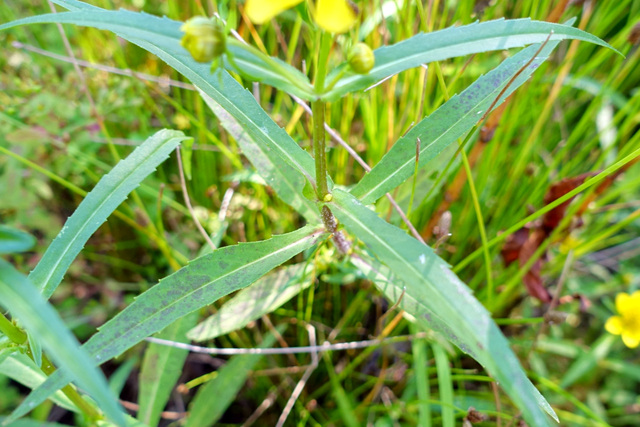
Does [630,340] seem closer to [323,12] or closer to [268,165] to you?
[268,165]

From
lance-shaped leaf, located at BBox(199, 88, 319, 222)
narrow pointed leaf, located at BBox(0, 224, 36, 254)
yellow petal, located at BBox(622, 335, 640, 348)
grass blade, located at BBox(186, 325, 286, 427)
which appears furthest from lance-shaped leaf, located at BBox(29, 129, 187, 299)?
yellow petal, located at BBox(622, 335, 640, 348)

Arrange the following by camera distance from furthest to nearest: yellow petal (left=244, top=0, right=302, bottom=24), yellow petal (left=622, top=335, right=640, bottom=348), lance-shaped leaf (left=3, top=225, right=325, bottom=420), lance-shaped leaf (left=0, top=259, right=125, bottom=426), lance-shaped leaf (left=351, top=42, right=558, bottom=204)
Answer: yellow petal (left=622, top=335, right=640, bottom=348)
lance-shaped leaf (left=351, top=42, right=558, bottom=204)
lance-shaped leaf (left=3, top=225, right=325, bottom=420)
yellow petal (left=244, top=0, right=302, bottom=24)
lance-shaped leaf (left=0, top=259, right=125, bottom=426)

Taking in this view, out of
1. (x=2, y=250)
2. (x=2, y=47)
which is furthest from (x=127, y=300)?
(x=2, y=250)

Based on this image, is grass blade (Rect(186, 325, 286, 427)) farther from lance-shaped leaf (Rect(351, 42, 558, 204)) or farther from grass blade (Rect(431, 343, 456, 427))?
lance-shaped leaf (Rect(351, 42, 558, 204))

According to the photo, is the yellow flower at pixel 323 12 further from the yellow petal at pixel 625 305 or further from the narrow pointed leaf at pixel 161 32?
the yellow petal at pixel 625 305

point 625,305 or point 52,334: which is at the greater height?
point 625,305

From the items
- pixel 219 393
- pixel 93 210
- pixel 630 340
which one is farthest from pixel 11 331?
pixel 630 340

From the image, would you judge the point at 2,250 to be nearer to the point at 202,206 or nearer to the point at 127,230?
the point at 202,206

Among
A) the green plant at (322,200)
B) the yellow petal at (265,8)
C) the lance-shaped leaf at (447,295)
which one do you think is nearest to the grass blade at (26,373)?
the green plant at (322,200)
